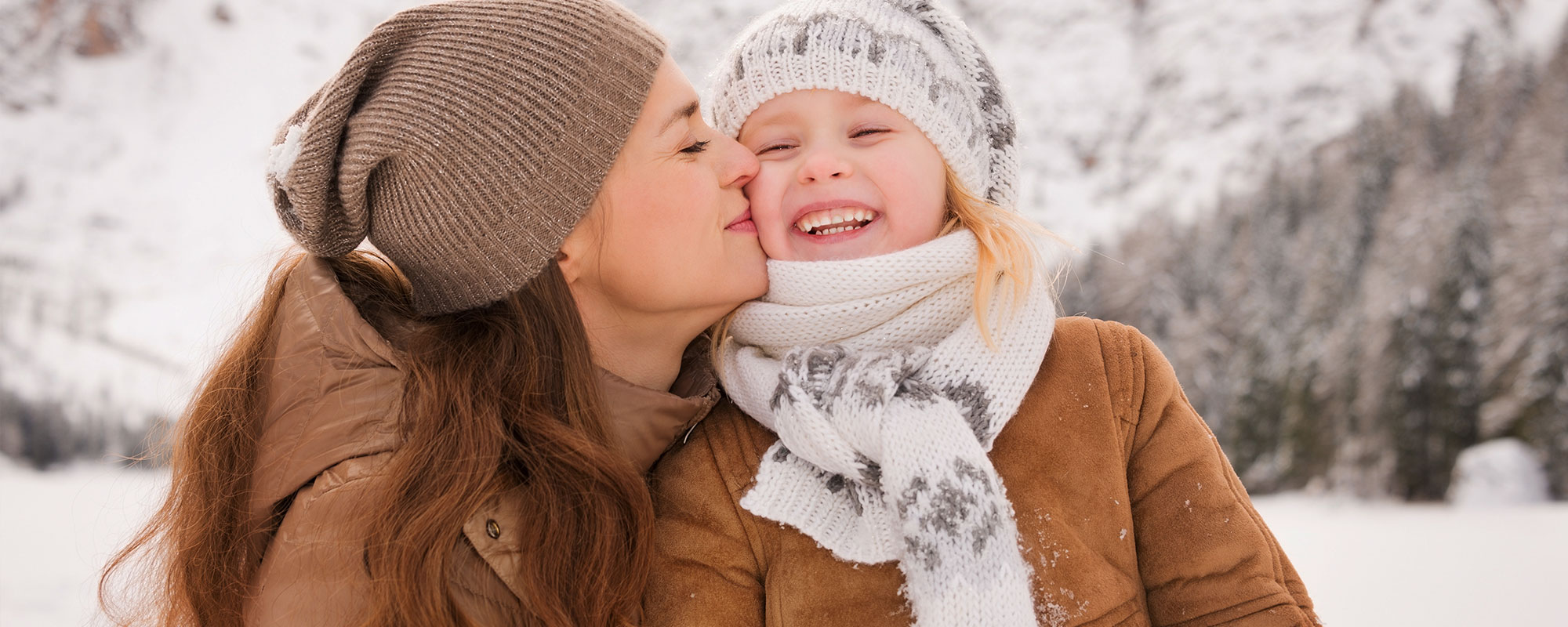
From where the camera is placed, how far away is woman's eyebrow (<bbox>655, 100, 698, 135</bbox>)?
6.29ft

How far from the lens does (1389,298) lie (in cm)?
1082

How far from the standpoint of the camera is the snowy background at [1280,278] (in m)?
8.64

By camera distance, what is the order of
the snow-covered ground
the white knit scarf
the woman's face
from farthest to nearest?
the snow-covered ground
the woman's face
the white knit scarf

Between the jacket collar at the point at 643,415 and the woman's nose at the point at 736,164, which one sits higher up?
the woman's nose at the point at 736,164

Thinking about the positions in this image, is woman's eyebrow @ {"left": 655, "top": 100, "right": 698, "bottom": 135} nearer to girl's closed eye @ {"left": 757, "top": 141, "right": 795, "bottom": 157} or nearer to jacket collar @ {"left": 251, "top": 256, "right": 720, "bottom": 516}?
girl's closed eye @ {"left": 757, "top": 141, "right": 795, "bottom": 157}

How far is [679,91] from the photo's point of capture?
1.96 m

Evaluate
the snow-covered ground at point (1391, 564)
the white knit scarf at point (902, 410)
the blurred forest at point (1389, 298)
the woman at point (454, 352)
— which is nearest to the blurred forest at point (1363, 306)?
the blurred forest at point (1389, 298)

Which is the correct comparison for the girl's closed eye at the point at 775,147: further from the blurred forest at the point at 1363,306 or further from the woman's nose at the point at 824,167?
the blurred forest at the point at 1363,306

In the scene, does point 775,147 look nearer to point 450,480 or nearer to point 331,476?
point 450,480

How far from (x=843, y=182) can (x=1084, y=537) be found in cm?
83

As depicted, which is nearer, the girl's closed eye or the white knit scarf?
the white knit scarf

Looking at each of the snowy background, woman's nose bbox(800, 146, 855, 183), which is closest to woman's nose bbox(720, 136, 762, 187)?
woman's nose bbox(800, 146, 855, 183)

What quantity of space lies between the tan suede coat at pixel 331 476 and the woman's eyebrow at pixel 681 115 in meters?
0.66

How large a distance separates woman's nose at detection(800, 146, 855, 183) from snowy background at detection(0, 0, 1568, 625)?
0.62 meters
